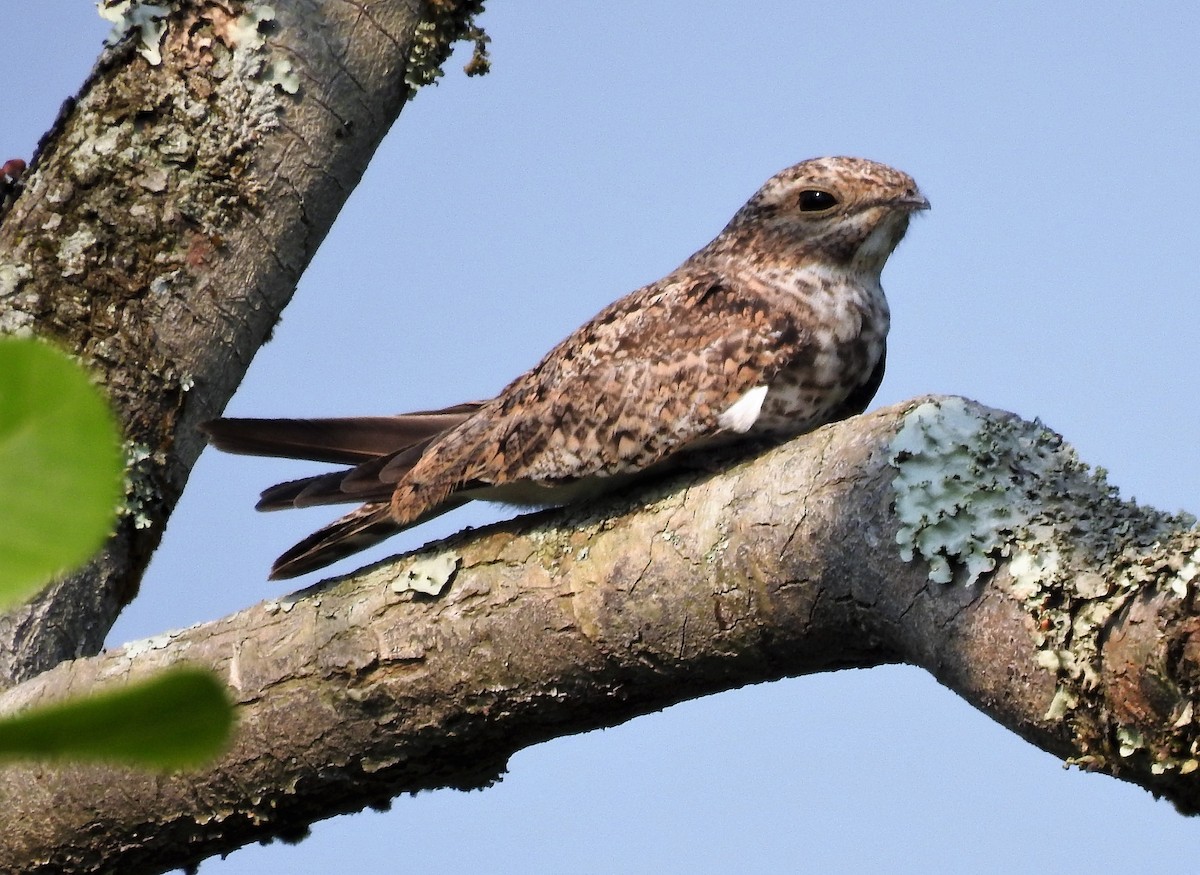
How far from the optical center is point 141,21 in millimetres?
3416

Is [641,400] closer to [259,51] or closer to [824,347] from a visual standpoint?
[824,347]

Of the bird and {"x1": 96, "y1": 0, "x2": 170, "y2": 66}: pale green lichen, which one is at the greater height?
{"x1": 96, "y1": 0, "x2": 170, "y2": 66}: pale green lichen

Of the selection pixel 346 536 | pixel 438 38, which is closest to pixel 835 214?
pixel 438 38

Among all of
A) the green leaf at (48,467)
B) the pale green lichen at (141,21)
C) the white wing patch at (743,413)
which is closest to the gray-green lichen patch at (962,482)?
the white wing patch at (743,413)

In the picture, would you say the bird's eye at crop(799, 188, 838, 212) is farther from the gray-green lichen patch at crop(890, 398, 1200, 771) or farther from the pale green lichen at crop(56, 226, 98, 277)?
the pale green lichen at crop(56, 226, 98, 277)

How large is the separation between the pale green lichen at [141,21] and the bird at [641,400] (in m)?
0.97

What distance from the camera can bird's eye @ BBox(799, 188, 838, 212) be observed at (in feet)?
13.0

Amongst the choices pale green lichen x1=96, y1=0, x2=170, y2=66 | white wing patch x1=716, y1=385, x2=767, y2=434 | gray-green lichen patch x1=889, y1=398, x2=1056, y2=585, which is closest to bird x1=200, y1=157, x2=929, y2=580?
Result: white wing patch x1=716, y1=385, x2=767, y2=434

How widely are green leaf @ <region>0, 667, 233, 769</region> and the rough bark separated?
122 inches

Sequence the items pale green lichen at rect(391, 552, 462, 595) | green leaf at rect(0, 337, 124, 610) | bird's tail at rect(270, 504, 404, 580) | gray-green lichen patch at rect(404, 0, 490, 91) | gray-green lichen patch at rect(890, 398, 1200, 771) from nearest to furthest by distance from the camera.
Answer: green leaf at rect(0, 337, 124, 610), gray-green lichen patch at rect(890, 398, 1200, 771), pale green lichen at rect(391, 552, 462, 595), bird's tail at rect(270, 504, 404, 580), gray-green lichen patch at rect(404, 0, 490, 91)

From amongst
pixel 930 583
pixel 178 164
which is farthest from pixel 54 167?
pixel 930 583

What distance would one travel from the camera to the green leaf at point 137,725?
33cm

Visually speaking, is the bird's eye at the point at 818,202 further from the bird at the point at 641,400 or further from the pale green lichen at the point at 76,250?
the pale green lichen at the point at 76,250

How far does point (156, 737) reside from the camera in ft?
1.10
